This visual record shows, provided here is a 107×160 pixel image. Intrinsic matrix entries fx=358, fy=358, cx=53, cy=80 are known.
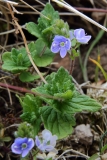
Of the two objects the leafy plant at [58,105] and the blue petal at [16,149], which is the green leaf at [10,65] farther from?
the blue petal at [16,149]

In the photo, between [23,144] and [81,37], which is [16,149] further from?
[81,37]

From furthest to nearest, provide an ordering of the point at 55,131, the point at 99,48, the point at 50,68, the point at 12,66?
the point at 99,48, the point at 50,68, the point at 12,66, the point at 55,131

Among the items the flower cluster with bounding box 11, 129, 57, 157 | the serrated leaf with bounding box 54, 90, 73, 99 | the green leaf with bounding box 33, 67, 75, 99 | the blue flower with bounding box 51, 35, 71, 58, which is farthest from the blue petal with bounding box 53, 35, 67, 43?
the flower cluster with bounding box 11, 129, 57, 157

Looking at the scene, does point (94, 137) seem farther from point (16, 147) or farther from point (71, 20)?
point (71, 20)

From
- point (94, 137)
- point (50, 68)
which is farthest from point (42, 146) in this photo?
point (50, 68)

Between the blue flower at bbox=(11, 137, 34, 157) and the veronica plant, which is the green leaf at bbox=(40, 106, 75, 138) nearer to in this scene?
the veronica plant

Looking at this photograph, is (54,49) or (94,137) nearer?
(54,49)

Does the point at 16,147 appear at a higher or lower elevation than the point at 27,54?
lower
